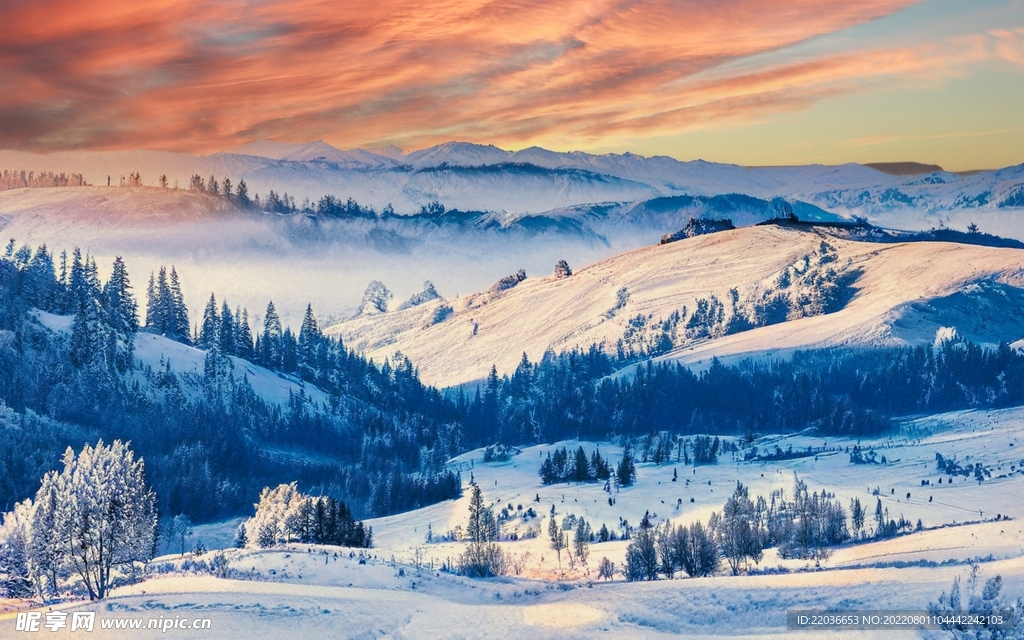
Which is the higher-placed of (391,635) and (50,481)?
(50,481)

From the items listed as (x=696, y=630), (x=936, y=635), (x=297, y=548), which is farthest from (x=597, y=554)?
(x=936, y=635)

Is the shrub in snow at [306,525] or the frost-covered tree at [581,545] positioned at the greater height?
the shrub in snow at [306,525]

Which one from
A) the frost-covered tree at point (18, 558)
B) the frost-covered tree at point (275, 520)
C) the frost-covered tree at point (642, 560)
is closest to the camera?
the frost-covered tree at point (18, 558)

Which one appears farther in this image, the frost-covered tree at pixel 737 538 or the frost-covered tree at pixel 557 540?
the frost-covered tree at pixel 557 540

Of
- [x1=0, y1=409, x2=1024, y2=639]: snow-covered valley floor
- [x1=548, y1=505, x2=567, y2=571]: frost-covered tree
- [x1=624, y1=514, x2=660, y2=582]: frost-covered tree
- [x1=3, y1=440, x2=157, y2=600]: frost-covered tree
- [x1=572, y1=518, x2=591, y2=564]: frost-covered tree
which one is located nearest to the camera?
[x1=0, y1=409, x2=1024, y2=639]: snow-covered valley floor

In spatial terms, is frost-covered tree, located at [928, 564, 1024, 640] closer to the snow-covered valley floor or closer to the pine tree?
the snow-covered valley floor

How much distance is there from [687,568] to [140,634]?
222 ft

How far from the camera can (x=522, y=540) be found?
181375 millimetres

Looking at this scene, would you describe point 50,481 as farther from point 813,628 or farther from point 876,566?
point 876,566

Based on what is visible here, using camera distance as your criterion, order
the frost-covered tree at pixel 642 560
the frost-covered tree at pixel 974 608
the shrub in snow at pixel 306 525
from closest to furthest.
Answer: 1. the frost-covered tree at pixel 974 608
2. the frost-covered tree at pixel 642 560
3. the shrub in snow at pixel 306 525

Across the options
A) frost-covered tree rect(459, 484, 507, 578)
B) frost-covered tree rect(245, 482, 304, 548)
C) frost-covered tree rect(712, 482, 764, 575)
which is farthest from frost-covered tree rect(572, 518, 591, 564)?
frost-covered tree rect(245, 482, 304, 548)
